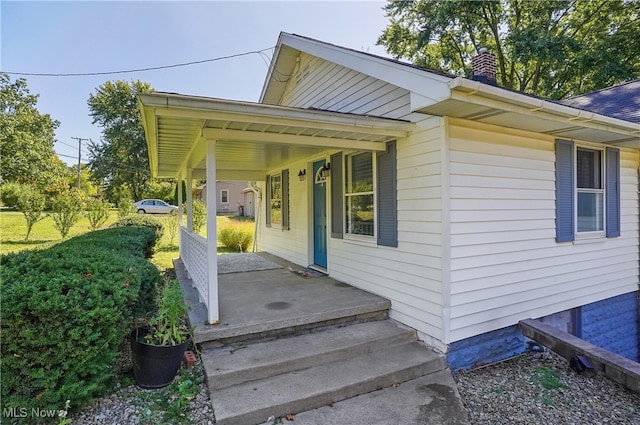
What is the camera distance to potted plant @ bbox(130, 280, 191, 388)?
3.07 meters

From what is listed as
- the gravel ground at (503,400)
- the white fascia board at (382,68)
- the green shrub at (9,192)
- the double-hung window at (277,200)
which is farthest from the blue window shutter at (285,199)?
the green shrub at (9,192)

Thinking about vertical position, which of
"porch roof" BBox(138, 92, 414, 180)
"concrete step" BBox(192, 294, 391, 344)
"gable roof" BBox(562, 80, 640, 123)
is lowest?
"concrete step" BBox(192, 294, 391, 344)

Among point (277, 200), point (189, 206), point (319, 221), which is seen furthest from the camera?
point (277, 200)

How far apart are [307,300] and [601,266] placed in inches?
192

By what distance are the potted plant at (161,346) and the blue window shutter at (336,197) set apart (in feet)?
10.2

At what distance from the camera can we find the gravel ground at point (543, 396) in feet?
10.2

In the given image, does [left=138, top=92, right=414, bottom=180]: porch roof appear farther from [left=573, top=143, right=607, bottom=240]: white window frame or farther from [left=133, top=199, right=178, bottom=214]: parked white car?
[left=133, top=199, right=178, bottom=214]: parked white car

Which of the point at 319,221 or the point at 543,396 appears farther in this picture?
the point at 319,221

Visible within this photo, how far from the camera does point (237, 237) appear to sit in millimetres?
12602

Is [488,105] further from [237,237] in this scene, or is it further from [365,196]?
[237,237]

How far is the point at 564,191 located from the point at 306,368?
4387mm

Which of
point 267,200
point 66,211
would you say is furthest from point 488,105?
point 66,211

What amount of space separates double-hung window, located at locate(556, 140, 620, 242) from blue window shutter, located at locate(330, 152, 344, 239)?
3183 millimetres

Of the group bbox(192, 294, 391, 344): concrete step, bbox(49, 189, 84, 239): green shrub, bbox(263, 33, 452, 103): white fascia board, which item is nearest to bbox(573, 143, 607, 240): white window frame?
bbox(263, 33, 452, 103): white fascia board
